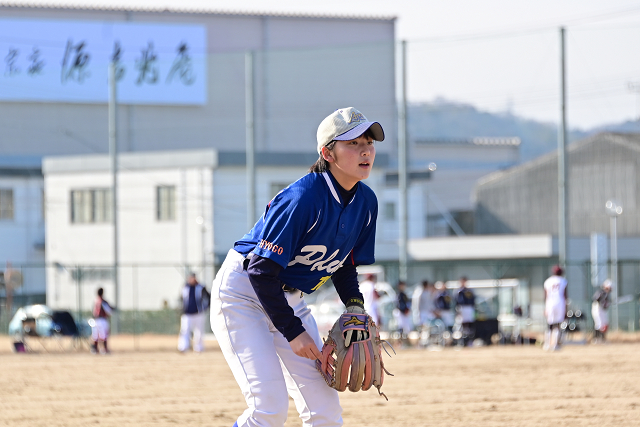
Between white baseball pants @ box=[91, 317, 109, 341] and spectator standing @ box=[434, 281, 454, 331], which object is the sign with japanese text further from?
white baseball pants @ box=[91, 317, 109, 341]

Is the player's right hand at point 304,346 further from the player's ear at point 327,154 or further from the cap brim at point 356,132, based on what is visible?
the cap brim at point 356,132

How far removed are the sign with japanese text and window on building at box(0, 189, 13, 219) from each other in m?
9.38

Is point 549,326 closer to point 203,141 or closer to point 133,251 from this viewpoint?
point 133,251

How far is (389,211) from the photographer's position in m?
42.0

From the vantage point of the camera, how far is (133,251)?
1507 inches

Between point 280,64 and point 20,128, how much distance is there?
14.8m

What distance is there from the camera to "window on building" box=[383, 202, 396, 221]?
41.5 metres

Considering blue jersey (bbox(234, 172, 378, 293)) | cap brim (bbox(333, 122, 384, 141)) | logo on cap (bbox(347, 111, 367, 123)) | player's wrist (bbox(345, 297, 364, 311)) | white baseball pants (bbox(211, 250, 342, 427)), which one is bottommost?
white baseball pants (bbox(211, 250, 342, 427))

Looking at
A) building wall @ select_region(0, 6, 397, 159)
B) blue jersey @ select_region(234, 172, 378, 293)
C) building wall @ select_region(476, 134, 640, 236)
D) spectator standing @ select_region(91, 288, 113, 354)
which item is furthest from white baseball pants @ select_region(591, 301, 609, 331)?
building wall @ select_region(0, 6, 397, 159)

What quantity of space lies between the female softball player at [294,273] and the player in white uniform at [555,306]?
15.2m

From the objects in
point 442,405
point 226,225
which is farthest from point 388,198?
point 442,405

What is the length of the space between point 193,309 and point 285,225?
1628cm

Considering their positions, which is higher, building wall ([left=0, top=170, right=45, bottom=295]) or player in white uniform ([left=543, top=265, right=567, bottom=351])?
building wall ([left=0, top=170, right=45, bottom=295])

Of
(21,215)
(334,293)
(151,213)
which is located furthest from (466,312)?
(21,215)
